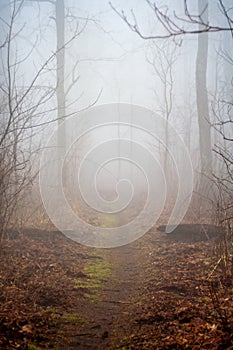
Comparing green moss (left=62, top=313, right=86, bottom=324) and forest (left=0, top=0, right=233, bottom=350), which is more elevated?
forest (left=0, top=0, right=233, bottom=350)

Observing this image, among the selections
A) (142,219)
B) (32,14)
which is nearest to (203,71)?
(142,219)

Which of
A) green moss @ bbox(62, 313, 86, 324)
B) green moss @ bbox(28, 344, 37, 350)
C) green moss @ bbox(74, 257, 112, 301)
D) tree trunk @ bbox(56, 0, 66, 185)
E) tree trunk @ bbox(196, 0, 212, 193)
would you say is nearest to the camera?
green moss @ bbox(28, 344, 37, 350)

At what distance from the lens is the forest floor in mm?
3838

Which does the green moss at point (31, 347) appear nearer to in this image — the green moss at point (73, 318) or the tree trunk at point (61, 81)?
the green moss at point (73, 318)

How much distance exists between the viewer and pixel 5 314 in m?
4.22

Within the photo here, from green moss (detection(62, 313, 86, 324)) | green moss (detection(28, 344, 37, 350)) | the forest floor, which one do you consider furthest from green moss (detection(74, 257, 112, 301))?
green moss (detection(28, 344, 37, 350))

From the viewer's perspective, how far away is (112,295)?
5.59 meters

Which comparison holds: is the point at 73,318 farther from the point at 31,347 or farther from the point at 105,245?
the point at 105,245

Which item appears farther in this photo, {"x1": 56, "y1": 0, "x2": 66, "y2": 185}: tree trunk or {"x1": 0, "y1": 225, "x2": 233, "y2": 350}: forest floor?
{"x1": 56, "y1": 0, "x2": 66, "y2": 185}: tree trunk

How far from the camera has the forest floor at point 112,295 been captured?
3838 millimetres

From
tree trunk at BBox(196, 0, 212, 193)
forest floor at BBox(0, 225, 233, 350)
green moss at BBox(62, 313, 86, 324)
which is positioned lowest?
green moss at BBox(62, 313, 86, 324)

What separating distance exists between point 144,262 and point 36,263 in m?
2.14

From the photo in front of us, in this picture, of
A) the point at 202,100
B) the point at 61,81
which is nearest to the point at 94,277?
the point at 202,100

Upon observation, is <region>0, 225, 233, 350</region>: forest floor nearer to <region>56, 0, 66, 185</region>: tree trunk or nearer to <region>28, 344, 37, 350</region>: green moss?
<region>28, 344, 37, 350</region>: green moss
